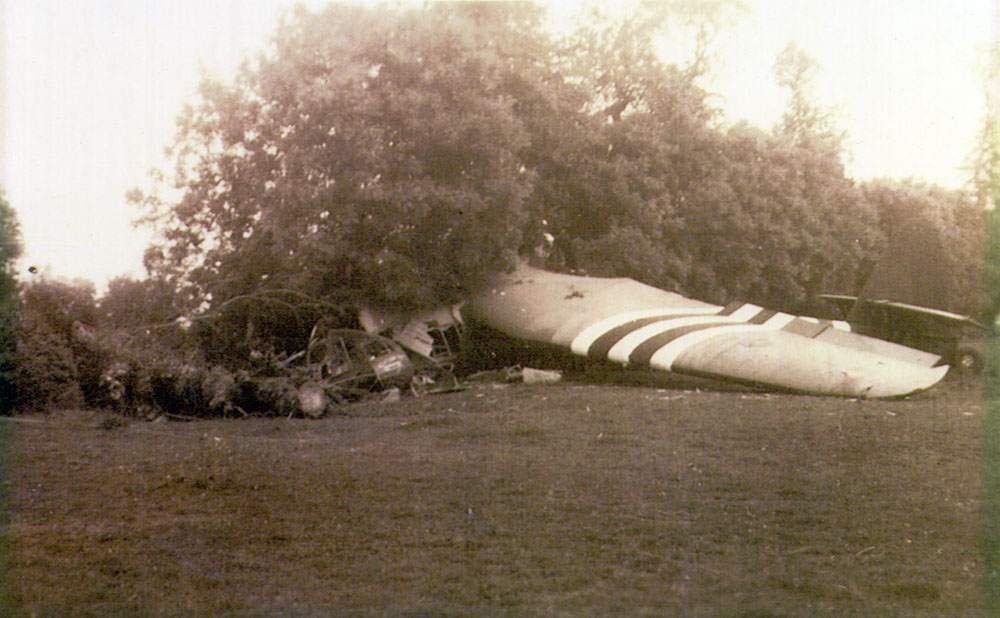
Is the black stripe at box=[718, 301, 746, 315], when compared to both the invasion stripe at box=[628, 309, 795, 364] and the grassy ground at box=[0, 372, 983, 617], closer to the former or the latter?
the invasion stripe at box=[628, 309, 795, 364]

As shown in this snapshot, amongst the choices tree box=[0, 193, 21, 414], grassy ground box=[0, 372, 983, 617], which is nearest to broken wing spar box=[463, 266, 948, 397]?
grassy ground box=[0, 372, 983, 617]

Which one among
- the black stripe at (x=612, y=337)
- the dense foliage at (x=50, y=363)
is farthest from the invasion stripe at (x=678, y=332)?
the dense foliage at (x=50, y=363)

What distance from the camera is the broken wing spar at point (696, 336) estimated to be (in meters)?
6.60

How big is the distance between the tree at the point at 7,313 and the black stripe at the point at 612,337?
470 cm

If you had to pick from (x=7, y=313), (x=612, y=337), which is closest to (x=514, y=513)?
(x=612, y=337)

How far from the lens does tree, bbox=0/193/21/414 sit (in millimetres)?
6770

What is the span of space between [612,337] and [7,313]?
492cm

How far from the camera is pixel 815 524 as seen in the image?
140 inches

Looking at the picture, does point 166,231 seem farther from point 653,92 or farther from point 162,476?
point 653,92

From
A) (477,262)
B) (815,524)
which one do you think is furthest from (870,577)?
(477,262)

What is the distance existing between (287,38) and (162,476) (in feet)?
13.2

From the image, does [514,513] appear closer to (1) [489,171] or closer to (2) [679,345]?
(2) [679,345]

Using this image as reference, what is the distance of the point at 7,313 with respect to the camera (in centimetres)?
681

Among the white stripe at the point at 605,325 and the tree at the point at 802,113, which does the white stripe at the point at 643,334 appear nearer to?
the white stripe at the point at 605,325
